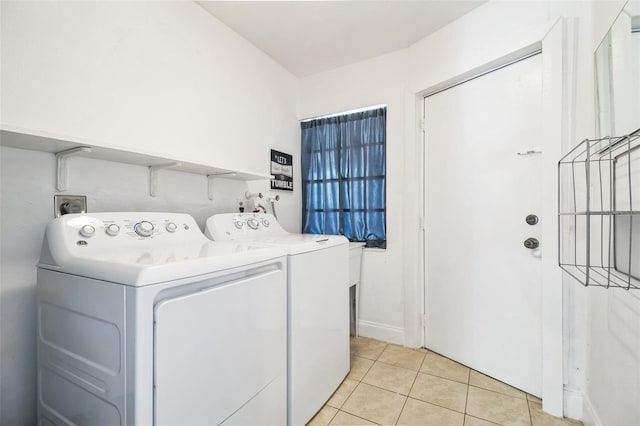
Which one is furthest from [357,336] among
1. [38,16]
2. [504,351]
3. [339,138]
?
[38,16]

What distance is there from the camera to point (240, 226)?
1825mm

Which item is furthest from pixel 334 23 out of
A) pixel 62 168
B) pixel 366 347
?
pixel 366 347

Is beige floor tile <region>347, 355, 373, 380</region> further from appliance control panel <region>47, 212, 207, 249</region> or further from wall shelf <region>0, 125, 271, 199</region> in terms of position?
wall shelf <region>0, 125, 271, 199</region>

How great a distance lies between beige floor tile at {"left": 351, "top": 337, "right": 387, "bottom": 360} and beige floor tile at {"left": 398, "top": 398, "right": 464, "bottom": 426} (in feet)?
1.85

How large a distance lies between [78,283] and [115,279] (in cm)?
24

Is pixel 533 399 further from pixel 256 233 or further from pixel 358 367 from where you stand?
pixel 256 233

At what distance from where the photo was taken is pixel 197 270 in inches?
36.0

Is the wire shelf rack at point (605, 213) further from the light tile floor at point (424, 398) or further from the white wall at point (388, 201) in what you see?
the white wall at point (388, 201)

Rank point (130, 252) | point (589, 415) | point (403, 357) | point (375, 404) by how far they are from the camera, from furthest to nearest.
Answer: point (403, 357) → point (375, 404) → point (589, 415) → point (130, 252)

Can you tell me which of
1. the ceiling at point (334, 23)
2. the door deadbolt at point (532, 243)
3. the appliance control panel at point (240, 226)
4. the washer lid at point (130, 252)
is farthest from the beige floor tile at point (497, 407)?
the ceiling at point (334, 23)

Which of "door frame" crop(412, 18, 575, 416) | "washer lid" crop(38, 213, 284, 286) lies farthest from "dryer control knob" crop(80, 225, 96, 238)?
"door frame" crop(412, 18, 575, 416)

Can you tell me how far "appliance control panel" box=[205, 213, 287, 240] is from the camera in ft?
5.51

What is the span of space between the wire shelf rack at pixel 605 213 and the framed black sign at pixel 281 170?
1.97 m

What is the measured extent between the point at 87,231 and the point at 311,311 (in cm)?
106
